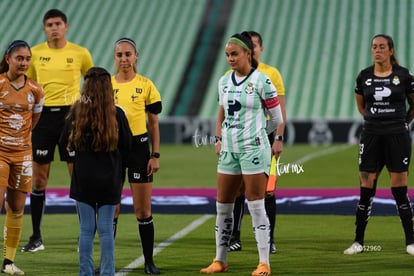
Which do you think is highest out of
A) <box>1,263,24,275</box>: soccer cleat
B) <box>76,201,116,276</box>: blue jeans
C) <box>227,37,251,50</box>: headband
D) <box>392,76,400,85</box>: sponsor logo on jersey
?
<box>227,37,251,50</box>: headband

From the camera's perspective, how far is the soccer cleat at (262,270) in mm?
8570

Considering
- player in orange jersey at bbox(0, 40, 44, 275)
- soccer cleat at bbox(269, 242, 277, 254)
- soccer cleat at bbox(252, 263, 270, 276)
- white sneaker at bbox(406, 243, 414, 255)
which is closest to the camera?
soccer cleat at bbox(252, 263, 270, 276)

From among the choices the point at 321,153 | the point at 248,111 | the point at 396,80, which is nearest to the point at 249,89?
the point at 248,111

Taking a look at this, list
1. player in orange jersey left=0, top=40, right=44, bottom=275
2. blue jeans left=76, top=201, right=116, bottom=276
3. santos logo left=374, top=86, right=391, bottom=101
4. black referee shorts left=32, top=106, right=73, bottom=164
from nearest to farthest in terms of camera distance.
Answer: blue jeans left=76, top=201, right=116, bottom=276, player in orange jersey left=0, top=40, right=44, bottom=275, santos logo left=374, top=86, right=391, bottom=101, black referee shorts left=32, top=106, right=73, bottom=164

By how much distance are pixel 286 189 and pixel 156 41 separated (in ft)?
68.3

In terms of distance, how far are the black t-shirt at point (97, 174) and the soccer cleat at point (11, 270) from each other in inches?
58.7

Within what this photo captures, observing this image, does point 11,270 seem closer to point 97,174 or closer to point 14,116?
point 14,116

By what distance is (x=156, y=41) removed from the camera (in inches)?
1411

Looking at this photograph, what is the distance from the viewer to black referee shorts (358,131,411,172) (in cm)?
1003

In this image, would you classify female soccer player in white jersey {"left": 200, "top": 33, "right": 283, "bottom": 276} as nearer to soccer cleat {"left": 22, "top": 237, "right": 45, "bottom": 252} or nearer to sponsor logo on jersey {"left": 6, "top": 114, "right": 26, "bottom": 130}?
sponsor logo on jersey {"left": 6, "top": 114, "right": 26, "bottom": 130}

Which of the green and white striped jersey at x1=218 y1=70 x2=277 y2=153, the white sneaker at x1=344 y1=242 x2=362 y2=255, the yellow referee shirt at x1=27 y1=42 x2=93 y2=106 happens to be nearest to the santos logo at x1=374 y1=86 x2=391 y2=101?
the white sneaker at x1=344 y1=242 x2=362 y2=255

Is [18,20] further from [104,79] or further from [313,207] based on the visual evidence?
[104,79]

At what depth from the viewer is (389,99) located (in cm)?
997

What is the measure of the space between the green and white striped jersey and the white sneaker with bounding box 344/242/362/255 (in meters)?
1.90
